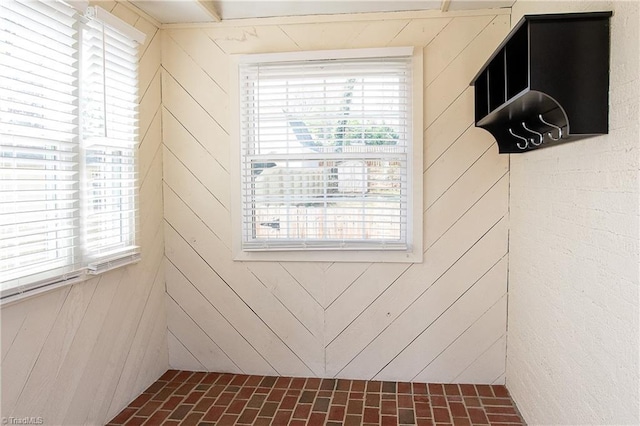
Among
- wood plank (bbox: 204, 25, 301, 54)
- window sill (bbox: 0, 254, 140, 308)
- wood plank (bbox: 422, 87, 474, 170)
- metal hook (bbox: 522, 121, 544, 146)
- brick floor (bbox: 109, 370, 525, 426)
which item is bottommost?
brick floor (bbox: 109, 370, 525, 426)

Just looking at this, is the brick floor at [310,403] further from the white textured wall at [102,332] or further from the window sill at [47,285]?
the window sill at [47,285]

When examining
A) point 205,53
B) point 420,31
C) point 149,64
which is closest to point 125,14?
point 149,64

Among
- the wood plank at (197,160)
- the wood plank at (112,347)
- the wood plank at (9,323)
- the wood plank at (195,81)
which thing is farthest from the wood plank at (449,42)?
the wood plank at (9,323)

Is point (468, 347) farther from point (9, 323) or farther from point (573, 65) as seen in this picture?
point (9, 323)

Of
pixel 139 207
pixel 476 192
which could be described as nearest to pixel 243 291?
pixel 139 207

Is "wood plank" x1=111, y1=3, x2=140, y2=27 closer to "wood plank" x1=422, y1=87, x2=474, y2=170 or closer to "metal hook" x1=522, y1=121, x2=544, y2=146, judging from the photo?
"wood plank" x1=422, y1=87, x2=474, y2=170

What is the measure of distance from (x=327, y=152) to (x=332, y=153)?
3cm

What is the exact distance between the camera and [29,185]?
193 cm

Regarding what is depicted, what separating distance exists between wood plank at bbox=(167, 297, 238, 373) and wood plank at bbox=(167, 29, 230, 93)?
1.54 m

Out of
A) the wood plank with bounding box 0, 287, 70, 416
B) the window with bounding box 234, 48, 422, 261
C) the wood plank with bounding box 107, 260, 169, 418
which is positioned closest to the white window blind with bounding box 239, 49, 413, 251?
the window with bounding box 234, 48, 422, 261

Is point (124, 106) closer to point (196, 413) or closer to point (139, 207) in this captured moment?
point (139, 207)

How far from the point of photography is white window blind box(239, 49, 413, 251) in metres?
2.88

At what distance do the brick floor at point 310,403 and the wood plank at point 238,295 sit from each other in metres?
0.17

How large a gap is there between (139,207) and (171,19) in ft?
4.03
